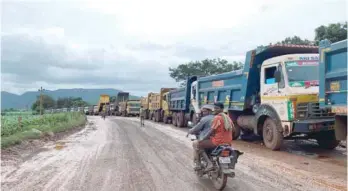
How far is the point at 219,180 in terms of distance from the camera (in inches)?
236

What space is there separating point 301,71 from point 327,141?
2.37m

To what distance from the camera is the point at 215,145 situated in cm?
616

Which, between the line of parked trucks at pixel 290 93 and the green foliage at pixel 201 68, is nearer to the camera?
the line of parked trucks at pixel 290 93

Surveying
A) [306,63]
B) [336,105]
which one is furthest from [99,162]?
[306,63]

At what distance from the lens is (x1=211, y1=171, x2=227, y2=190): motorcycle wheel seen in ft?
19.1

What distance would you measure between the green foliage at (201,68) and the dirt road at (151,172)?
4239 centimetres

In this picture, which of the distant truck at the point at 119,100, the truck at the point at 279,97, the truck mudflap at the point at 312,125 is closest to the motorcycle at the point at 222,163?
the truck mudflap at the point at 312,125

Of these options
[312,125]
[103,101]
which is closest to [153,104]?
[312,125]

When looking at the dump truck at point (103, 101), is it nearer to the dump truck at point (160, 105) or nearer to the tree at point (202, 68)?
the tree at point (202, 68)

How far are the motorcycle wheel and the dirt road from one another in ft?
0.56

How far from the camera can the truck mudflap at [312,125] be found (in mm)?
9562

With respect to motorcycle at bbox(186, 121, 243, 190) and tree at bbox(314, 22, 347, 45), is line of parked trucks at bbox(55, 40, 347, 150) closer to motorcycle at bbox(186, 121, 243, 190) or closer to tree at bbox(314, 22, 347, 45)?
motorcycle at bbox(186, 121, 243, 190)

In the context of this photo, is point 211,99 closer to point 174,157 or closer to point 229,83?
point 229,83

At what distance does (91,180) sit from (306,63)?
694 centimetres
